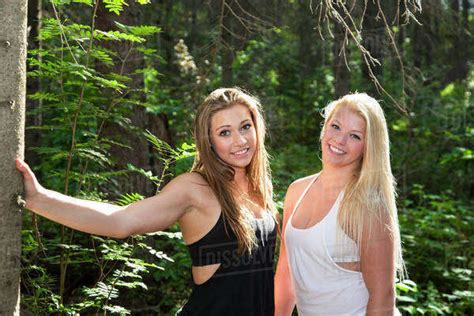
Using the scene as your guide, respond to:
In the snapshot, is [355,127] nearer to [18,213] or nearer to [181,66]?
[18,213]

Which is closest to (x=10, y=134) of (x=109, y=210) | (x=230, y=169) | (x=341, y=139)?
(x=109, y=210)

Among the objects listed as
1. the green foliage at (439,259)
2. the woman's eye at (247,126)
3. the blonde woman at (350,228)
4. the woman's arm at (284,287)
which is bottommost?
the green foliage at (439,259)

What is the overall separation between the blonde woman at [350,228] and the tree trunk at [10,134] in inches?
56.5

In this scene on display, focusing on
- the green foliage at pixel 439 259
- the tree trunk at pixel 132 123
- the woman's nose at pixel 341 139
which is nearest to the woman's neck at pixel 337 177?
the woman's nose at pixel 341 139

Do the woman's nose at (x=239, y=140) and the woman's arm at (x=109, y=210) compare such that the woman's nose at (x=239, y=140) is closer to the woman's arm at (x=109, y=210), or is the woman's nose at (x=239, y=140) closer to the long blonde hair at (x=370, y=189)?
the woman's arm at (x=109, y=210)

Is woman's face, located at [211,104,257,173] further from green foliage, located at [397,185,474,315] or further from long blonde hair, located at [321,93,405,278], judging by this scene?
green foliage, located at [397,185,474,315]

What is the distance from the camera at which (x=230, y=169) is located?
9.86 ft

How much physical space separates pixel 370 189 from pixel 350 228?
8.4 inches

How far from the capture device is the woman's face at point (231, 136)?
2.98 m

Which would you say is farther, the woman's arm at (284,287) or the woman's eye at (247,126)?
the woman's arm at (284,287)

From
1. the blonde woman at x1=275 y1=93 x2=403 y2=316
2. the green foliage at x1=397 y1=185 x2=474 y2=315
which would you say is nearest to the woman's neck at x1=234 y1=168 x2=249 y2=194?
the blonde woman at x1=275 y1=93 x2=403 y2=316

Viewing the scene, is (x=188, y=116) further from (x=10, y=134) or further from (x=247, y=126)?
(x=10, y=134)

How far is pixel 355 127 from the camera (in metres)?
3.10

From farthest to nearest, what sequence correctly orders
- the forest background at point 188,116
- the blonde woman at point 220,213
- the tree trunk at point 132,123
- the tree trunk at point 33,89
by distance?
the tree trunk at point 33,89 → the tree trunk at point 132,123 → the forest background at point 188,116 → the blonde woman at point 220,213
